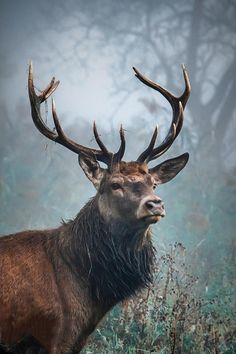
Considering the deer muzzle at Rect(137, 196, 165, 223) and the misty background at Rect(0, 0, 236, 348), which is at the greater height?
the misty background at Rect(0, 0, 236, 348)

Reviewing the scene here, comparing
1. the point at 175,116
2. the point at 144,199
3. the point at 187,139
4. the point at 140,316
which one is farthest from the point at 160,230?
the point at 144,199

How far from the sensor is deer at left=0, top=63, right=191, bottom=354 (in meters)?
2.34

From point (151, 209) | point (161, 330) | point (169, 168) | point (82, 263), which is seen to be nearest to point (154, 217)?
point (151, 209)

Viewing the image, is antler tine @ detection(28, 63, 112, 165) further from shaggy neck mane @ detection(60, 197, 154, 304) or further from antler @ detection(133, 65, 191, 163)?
shaggy neck mane @ detection(60, 197, 154, 304)

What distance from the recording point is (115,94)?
17.3ft

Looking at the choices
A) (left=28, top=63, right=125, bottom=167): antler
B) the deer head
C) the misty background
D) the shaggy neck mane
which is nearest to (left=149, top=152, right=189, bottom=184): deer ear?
the deer head

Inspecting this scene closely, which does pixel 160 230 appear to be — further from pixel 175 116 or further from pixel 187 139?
pixel 175 116

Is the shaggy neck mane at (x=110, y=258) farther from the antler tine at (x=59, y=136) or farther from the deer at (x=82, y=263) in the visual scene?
the antler tine at (x=59, y=136)

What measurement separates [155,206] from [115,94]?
312 centimetres

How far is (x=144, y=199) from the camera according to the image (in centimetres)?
241

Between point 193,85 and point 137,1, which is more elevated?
point 137,1

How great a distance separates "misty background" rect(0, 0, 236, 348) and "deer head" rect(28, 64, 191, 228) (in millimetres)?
2075

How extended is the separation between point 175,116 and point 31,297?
137cm

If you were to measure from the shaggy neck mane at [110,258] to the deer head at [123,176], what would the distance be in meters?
0.08
